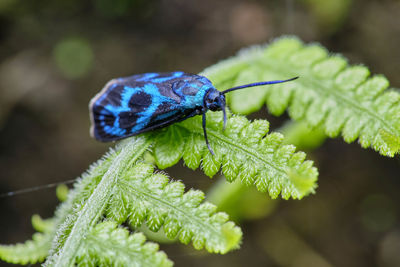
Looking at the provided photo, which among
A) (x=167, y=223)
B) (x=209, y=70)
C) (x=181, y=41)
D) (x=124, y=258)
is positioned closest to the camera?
Result: (x=124, y=258)

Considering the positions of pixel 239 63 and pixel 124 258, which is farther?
pixel 239 63

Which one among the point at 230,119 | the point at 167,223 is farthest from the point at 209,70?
the point at 167,223

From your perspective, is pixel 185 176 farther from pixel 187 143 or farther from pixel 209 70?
pixel 187 143

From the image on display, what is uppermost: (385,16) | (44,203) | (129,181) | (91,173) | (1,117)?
(385,16)

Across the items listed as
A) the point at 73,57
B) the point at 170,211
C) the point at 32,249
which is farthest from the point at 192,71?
the point at 170,211

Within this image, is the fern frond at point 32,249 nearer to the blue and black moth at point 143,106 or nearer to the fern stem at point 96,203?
the fern stem at point 96,203

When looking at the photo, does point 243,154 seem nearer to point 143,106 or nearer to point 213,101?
point 213,101

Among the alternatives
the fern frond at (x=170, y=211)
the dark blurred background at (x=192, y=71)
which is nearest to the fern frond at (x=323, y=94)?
the fern frond at (x=170, y=211)
